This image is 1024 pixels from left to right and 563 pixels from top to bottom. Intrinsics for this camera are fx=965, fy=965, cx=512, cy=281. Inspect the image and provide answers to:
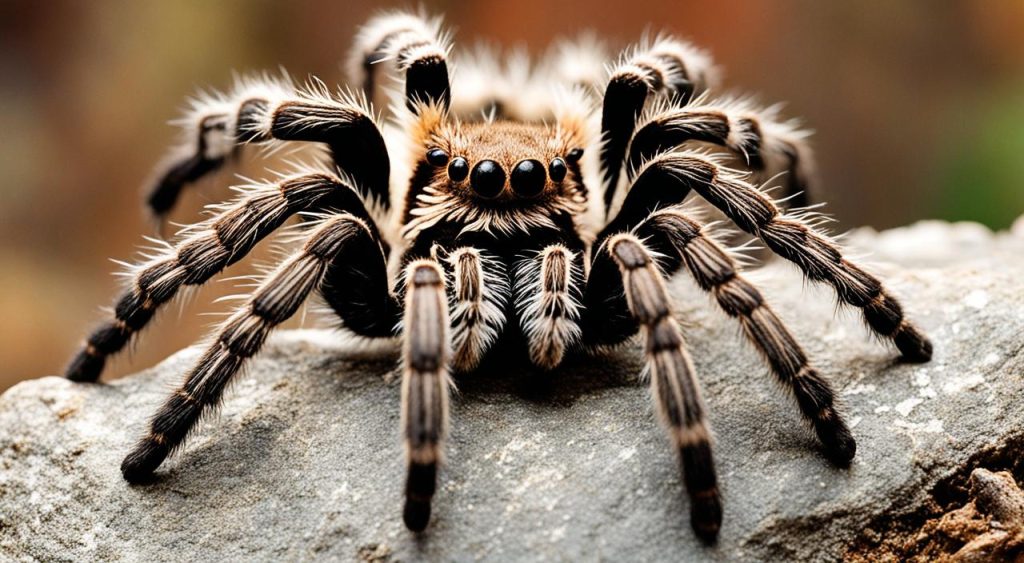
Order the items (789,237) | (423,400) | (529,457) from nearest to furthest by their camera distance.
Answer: (423,400), (529,457), (789,237)

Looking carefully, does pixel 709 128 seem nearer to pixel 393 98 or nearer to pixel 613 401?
pixel 613 401

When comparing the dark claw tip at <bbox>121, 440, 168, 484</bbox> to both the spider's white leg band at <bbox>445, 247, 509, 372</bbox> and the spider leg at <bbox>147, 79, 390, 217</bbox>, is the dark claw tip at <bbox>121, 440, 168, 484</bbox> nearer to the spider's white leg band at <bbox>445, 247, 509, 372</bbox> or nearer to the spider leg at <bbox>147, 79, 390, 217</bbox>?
the spider's white leg band at <bbox>445, 247, 509, 372</bbox>

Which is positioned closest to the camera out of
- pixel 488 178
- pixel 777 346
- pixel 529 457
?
pixel 777 346

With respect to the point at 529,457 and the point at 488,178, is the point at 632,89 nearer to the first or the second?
the point at 488,178

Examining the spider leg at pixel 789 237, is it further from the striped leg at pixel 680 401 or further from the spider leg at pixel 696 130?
the striped leg at pixel 680 401

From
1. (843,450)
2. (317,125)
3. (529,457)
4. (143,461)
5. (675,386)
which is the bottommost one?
(143,461)

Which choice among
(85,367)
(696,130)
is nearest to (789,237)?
(696,130)

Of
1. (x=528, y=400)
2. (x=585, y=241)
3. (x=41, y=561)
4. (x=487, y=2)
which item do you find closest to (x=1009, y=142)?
(x=487, y=2)
